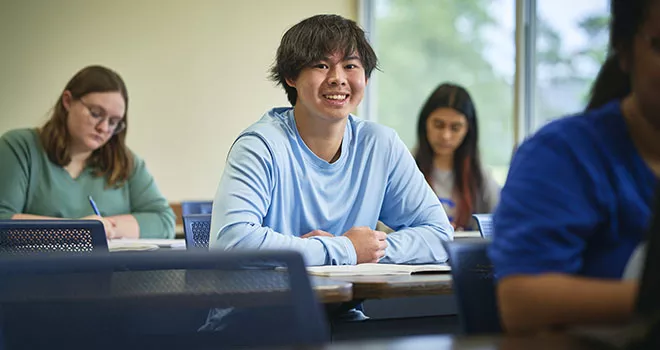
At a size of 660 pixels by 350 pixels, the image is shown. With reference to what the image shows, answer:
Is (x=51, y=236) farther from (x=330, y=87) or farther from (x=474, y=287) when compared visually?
(x=474, y=287)

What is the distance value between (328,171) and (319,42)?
33 centimetres

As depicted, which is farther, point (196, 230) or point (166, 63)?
point (166, 63)

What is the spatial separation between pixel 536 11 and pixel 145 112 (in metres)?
2.53

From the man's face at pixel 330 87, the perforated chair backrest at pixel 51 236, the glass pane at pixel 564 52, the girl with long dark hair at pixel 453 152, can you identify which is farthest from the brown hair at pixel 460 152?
the perforated chair backrest at pixel 51 236

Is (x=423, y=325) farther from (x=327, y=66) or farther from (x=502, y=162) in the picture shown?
(x=502, y=162)

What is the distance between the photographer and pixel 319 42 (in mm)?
2303

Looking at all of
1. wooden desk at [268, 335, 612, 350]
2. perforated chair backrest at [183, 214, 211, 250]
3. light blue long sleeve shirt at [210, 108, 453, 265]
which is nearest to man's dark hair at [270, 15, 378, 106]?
light blue long sleeve shirt at [210, 108, 453, 265]

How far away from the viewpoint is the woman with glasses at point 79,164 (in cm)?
339

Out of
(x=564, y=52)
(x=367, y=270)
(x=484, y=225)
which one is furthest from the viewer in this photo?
(x=564, y=52)

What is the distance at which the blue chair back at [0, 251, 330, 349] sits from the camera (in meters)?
0.99

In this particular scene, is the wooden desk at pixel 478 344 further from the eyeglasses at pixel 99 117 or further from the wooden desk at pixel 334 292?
the eyeglasses at pixel 99 117

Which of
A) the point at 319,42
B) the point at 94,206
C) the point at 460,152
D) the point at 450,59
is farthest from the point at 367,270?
the point at 450,59

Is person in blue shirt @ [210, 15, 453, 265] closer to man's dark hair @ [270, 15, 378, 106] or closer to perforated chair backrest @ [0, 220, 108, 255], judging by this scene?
man's dark hair @ [270, 15, 378, 106]

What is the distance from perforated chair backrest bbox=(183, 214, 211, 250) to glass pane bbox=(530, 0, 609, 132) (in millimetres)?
2494
